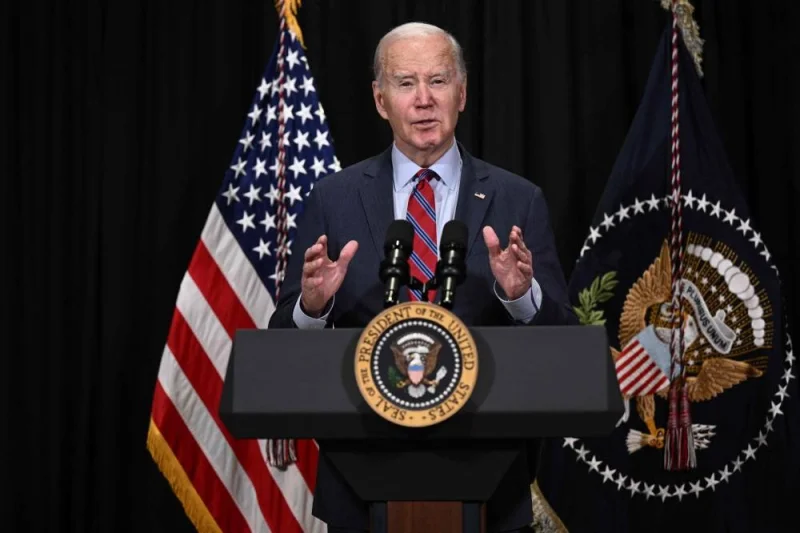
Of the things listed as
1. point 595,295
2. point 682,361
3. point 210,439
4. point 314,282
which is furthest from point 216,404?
point 314,282

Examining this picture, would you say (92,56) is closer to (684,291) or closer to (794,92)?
(684,291)

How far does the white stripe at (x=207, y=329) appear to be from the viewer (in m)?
4.02

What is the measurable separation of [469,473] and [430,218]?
25.0 inches

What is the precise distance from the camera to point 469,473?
188cm

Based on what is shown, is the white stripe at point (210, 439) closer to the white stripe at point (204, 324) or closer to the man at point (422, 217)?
the white stripe at point (204, 324)

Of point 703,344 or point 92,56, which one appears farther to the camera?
point 92,56

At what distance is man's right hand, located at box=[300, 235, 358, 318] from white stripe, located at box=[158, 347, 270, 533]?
205 centimetres

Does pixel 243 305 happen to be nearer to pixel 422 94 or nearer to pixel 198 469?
pixel 198 469

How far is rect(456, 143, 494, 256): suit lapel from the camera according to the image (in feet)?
7.55

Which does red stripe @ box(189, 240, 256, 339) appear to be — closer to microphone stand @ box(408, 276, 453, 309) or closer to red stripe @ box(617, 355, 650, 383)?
red stripe @ box(617, 355, 650, 383)

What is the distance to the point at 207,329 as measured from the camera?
4.03 m

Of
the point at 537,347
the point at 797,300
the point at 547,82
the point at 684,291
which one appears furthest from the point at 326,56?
the point at 537,347

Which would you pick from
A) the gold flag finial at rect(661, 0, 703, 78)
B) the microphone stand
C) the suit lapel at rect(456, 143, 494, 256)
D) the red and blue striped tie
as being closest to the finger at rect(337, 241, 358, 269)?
the microphone stand

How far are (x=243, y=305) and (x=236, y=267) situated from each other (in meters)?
0.15
